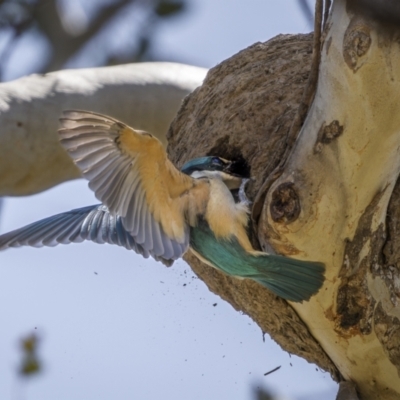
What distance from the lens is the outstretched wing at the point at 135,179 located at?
8.18 feet

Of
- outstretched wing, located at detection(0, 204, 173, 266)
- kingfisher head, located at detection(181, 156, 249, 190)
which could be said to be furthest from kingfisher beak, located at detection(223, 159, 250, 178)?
outstretched wing, located at detection(0, 204, 173, 266)

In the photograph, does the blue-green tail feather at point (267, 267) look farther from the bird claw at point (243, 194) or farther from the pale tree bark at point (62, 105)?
the pale tree bark at point (62, 105)

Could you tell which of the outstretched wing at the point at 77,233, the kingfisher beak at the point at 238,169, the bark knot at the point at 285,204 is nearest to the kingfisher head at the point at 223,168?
the kingfisher beak at the point at 238,169

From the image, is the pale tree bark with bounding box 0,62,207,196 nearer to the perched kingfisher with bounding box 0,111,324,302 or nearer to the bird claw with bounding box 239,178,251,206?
the perched kingfisher with bounding box 0,111,324,302

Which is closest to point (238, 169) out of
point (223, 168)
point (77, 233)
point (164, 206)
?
point (223, 168)

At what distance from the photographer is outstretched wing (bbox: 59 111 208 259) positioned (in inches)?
98.1

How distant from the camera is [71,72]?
12.6ft

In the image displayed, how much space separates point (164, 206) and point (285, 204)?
48 centimetres

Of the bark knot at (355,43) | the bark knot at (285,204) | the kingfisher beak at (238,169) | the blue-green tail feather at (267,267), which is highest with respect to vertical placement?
the bark knot at (355,43)

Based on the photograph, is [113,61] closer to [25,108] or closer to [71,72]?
[25,108]

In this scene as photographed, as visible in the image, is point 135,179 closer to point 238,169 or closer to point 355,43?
point 238,169

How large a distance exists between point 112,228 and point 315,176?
2.88 ft

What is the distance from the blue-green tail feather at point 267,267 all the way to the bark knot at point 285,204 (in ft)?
0.52

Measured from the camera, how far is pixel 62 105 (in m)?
3.62
